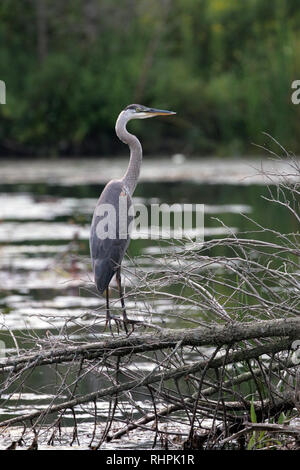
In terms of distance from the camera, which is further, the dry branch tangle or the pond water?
the pond water

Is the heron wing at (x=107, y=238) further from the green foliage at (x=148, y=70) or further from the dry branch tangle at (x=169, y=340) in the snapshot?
the green foliage at (x=148, y=70)

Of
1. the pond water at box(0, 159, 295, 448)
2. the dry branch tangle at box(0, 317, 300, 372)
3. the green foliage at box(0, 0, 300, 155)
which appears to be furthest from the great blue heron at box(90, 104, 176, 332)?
the green foliage at box(0, 0, 300, 155)

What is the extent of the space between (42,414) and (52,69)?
20.5m

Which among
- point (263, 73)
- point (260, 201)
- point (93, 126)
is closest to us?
point (260, 201)

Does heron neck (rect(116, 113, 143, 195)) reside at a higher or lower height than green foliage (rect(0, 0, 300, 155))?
lower

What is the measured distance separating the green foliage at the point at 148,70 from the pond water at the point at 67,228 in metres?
1.90

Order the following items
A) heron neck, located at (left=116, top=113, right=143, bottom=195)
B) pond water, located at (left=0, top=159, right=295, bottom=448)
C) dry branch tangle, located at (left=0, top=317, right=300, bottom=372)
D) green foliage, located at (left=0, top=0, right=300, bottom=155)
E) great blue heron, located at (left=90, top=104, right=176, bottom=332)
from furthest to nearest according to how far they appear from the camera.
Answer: green foliage, located at (left=0, top=0, right=300, bottom=155) → pond water, located at (left=0, top=159, right=295, bottom=448) → heron neck, located at (left=116, top=113, right=143, bottom=195) → great blue heron, located at (left=90, top=104, right=176, bottom=332) → dry branch tangle, located at (left=0, top=317, right=300, bottom=372)

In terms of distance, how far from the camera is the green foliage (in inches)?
892

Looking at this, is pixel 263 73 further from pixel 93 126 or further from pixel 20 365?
pixel 20 365

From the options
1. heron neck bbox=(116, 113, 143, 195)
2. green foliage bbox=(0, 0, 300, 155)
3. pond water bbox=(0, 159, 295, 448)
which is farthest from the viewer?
green foliage bbox=(0, 0, 300, 155)

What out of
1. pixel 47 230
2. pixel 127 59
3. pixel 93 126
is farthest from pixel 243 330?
pixel 127 59

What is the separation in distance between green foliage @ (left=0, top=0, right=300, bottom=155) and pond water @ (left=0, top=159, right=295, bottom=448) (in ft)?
6.23

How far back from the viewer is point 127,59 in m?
25.5

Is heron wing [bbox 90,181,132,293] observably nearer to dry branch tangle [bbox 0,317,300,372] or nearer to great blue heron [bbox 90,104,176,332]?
great blue heron [bbox 90,104,176,332]
